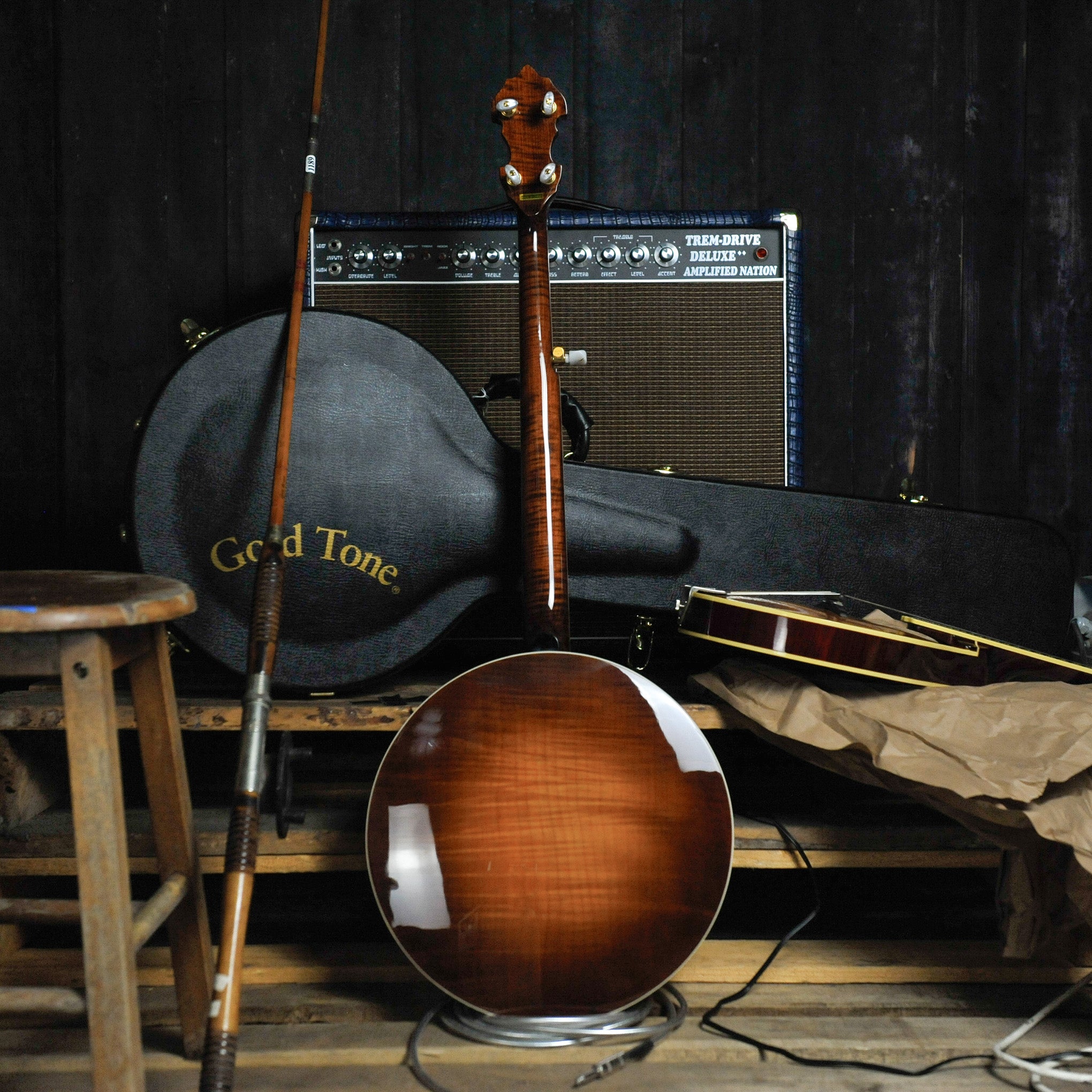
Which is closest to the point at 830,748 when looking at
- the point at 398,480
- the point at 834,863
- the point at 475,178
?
the point at 834,863

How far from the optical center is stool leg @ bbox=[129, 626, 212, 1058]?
88 centimetres

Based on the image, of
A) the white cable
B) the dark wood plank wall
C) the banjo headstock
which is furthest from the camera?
the dark wood plank wall

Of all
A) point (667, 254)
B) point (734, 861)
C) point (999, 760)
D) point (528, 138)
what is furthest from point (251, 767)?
point (667, 254)

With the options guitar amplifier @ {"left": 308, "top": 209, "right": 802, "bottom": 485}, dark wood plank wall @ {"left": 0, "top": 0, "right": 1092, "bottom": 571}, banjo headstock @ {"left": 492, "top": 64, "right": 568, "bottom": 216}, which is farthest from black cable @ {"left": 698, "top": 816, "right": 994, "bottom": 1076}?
dark wood plank wall @ {"left": 0, "top": 0, "right": 1092, "bottom": 571}

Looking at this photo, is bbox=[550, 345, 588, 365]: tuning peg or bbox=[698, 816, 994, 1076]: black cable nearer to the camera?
bbox=[698, 816, 994, 1076]: black cable

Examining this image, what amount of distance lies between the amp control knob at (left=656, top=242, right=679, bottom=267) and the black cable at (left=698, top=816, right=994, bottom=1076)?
0.79 metres

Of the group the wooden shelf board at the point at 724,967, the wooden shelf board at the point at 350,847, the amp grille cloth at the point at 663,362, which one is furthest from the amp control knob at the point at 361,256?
the wooden shelf board at the point at 724,967

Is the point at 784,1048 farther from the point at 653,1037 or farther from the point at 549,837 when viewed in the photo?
the point at 549,837

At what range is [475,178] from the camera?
1806 millimetres

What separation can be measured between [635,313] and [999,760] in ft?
2.60

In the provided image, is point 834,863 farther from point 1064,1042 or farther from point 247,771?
point 247,771

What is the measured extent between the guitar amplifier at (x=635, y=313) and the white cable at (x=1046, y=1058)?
2.39ft

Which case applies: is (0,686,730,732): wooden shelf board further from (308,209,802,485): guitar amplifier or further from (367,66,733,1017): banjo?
(308,209,802,485): guitar amplifier

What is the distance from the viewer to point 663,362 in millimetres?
1443
